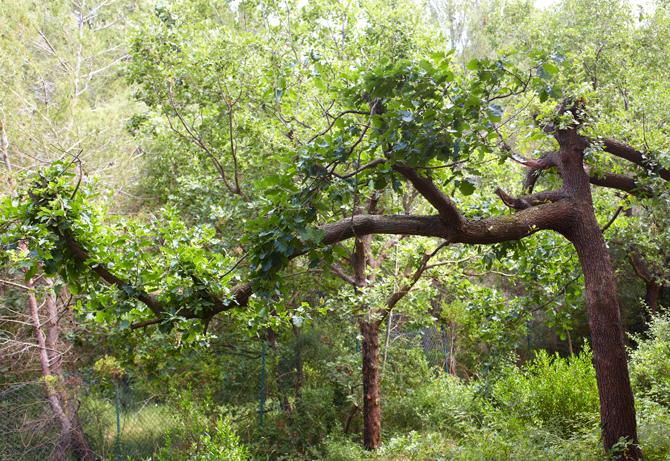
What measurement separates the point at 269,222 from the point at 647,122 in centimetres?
721

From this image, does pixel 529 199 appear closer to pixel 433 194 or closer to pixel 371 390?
pixel 433 194

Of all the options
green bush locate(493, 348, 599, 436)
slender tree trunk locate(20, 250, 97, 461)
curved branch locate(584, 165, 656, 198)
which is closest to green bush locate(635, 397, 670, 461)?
green bush locate(493, 348, 599, 436)

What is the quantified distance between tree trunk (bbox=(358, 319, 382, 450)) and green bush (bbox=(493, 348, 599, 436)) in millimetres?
1434

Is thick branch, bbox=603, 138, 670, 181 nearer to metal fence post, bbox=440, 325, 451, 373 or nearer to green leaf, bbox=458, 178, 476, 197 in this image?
green leaf, bbox=458, 178, 476, 197

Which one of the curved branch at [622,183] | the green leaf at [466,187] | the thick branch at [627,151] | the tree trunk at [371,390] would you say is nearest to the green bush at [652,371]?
the curved branch at [622,183]

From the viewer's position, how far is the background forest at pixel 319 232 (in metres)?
2.55

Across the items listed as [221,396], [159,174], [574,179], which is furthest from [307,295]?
[574,179]

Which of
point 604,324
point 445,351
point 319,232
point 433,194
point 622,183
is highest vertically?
point 622,183

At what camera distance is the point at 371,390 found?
5.84 m

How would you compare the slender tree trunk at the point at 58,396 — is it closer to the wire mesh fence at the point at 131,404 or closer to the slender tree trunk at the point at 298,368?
the wire mesh fence at the point at 131,404

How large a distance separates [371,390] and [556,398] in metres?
2.11

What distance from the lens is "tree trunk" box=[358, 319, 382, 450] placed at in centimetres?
579

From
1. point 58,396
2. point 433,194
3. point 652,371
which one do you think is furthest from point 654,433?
point 58,396

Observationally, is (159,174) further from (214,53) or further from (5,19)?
(5,19)
